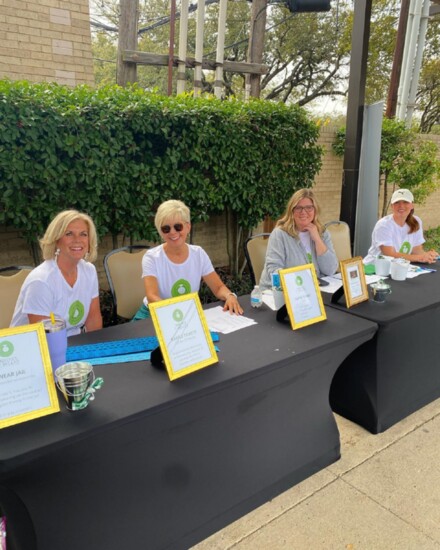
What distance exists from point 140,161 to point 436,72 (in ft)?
50.3

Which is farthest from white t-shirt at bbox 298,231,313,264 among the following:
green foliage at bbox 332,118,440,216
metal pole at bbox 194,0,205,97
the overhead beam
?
metal pole at bbox 194,0,205,97

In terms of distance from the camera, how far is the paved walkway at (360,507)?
5.52 feet

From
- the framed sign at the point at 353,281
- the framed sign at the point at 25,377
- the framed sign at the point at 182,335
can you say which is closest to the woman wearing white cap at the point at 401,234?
the framed sign at the point at 353,281

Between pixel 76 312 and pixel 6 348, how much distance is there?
98 cm

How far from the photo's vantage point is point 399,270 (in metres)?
2.68

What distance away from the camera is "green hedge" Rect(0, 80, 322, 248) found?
303cm

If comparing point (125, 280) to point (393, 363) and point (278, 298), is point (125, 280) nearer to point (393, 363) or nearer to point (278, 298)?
point (278, 298)

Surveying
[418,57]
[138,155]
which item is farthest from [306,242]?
[418,57]

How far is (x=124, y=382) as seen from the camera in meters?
1.43

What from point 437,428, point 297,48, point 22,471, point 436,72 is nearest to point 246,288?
point 437,428

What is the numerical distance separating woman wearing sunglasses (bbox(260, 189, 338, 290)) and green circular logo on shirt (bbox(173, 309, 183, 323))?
1.38m

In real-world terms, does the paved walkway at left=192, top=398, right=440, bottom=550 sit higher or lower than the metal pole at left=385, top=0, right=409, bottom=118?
lower

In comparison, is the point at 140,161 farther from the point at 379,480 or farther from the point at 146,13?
the point at 146,13

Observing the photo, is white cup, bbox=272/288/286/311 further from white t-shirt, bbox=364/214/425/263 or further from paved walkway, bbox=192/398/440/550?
white t-shirt, bbox=364/214/425/263
